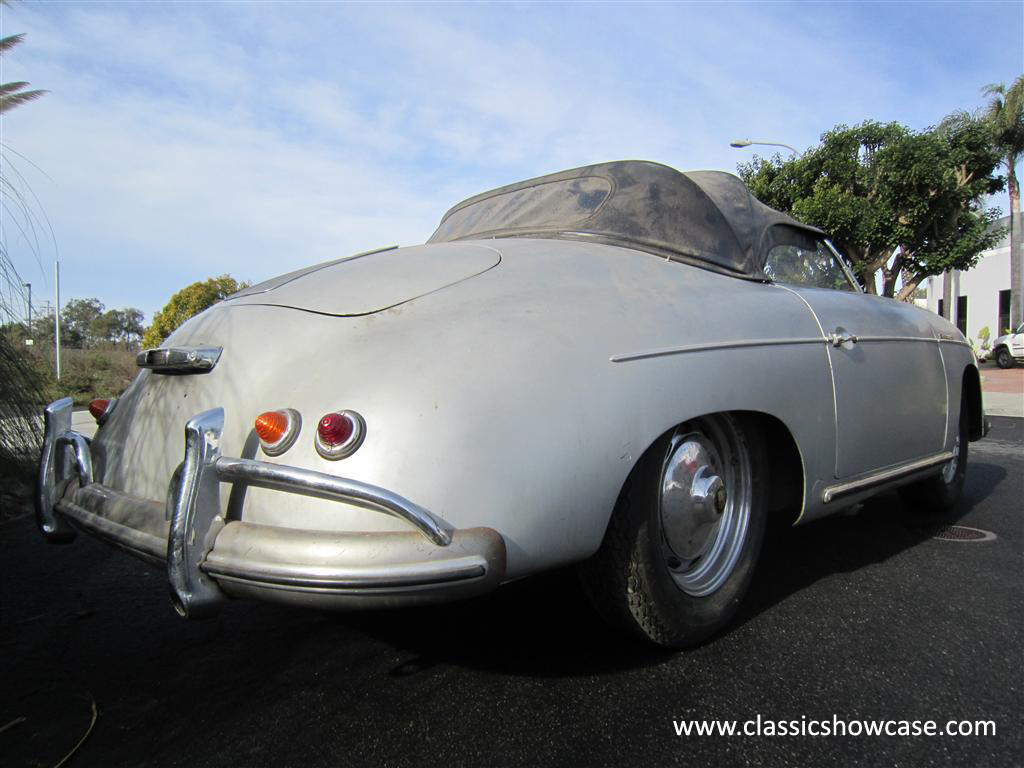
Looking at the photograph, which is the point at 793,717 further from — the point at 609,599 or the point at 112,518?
the point at 112,518

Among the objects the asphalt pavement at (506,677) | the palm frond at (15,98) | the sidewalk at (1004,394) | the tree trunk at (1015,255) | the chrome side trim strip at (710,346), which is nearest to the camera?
the asphalt pavement at (506,677)

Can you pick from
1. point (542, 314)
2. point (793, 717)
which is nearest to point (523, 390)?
point (542, 314)

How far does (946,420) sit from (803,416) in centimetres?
154

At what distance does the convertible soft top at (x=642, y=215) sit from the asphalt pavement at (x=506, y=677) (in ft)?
4.37

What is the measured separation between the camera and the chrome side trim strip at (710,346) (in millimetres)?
1944

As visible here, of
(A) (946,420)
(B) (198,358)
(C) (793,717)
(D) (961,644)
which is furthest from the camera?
(A) (946,420)

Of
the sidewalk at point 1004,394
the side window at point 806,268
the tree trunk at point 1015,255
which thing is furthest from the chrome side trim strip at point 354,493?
the tree trunk at point 1015,255

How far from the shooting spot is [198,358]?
204 centimetres

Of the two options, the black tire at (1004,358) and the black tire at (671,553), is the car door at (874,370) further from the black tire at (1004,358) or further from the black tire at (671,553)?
the black tire at (1004,358)

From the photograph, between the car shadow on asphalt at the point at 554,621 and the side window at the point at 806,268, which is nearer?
the car shadow on asphalt at the point at 554,621

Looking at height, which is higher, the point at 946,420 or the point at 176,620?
the point at 946,420

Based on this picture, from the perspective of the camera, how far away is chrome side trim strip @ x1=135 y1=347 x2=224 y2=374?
204 cm

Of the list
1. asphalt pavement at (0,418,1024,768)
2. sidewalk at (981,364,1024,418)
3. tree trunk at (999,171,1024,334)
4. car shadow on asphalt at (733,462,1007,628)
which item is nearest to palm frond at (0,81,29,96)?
asphalt pavement at (0,418,1024,768)

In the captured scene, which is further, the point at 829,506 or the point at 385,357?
the point at 829,506
